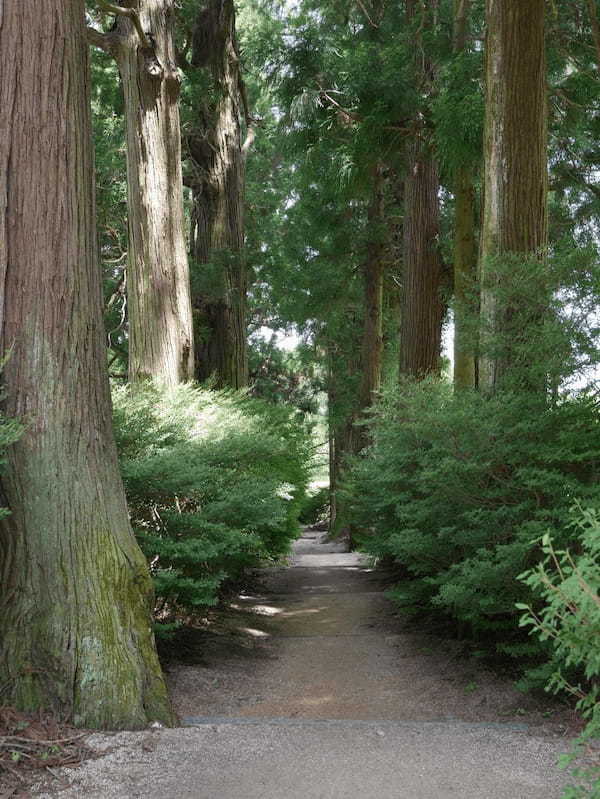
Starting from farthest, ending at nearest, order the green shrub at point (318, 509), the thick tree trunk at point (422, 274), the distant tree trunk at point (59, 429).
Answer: the green shrub at point (318, 509) → the thick tree trunk at point (422, 274) → the distant tree trunk at point (59, 429)

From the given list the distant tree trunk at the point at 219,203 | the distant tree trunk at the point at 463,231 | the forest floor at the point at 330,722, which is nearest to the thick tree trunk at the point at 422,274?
the distant tree trunk at the point at 463,231

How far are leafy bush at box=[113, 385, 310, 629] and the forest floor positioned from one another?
888mm

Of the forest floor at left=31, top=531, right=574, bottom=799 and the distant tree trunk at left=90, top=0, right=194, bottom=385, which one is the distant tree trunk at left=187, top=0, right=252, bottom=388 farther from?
the forest floor at left=31, top=531, right=574, bottom=799

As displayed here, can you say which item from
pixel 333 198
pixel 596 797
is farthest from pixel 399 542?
pixel 333 198

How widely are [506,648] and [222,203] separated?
1089 cm

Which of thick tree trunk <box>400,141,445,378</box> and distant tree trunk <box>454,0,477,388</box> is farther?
thick tree trunk <box>400,141,445,378</box>

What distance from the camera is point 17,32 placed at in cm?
541

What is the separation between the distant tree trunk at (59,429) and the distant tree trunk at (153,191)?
5.12 meters

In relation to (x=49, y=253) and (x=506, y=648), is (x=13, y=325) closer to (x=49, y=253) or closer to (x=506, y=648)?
(x=49, y=253)

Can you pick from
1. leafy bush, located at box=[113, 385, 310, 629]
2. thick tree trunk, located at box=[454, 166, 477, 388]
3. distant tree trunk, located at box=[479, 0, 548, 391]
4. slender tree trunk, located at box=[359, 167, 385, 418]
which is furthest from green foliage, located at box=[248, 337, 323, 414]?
distant tree trunk, located at box=[479, 0, 548, 391]

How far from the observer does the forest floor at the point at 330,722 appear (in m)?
3.99

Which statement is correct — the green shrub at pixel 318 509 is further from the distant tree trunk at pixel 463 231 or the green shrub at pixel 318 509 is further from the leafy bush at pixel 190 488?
the leafy bush at pixel 190 488

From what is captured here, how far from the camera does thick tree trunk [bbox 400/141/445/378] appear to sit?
13.3m

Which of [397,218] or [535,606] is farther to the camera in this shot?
[397,218]
